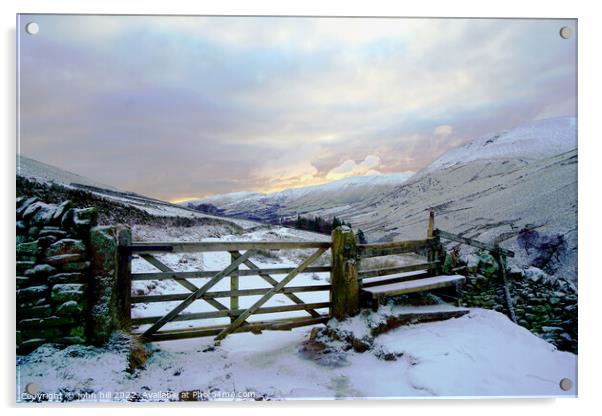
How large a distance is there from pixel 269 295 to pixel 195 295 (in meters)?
0.93

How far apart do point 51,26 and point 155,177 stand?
6.85 feet

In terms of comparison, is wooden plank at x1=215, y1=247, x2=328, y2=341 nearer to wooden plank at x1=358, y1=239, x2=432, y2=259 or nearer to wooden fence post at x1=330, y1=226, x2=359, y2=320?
wooden fence post at x1=330, y1=226, x2=359, y2=320

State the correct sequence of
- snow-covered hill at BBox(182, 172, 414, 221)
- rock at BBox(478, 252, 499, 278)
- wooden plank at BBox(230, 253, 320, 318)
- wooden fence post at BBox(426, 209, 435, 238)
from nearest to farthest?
wooden plank at BBox(230, 253, 320, 318), snow-covered hill at BBox(182, 172, 414, 221), rock at BBox(478, 252, 499, 278), wooden fence post at BBox(426, 209, 435, 238)

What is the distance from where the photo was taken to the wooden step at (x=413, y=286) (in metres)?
4.57

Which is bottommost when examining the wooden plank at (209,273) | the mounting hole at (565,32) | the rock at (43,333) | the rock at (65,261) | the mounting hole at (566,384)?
the mounting hole at (566,384)

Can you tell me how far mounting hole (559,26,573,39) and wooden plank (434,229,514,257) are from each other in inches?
110

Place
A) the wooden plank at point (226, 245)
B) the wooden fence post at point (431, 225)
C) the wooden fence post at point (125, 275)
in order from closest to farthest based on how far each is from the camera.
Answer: the wooden fence post at point (125, 275) < the wooden plank at point (226, 245) < the wooden fence post at point (431, 225)

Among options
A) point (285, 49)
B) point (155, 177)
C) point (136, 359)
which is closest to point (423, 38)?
point (285, 49)

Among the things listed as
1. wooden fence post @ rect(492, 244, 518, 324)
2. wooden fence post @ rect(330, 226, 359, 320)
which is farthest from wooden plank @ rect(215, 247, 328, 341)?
wooden fence post @ rect(492, 244, 518, 324)

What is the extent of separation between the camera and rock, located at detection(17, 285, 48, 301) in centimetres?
342

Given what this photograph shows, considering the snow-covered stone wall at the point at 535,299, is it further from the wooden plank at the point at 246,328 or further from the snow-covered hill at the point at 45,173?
the snow-covered hill at the point at 45,173

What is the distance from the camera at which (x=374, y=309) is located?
4.53 metres

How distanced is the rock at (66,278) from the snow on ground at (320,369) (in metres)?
0.68

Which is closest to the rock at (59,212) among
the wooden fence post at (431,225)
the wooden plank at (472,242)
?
the wooden fence post at (431,225)
